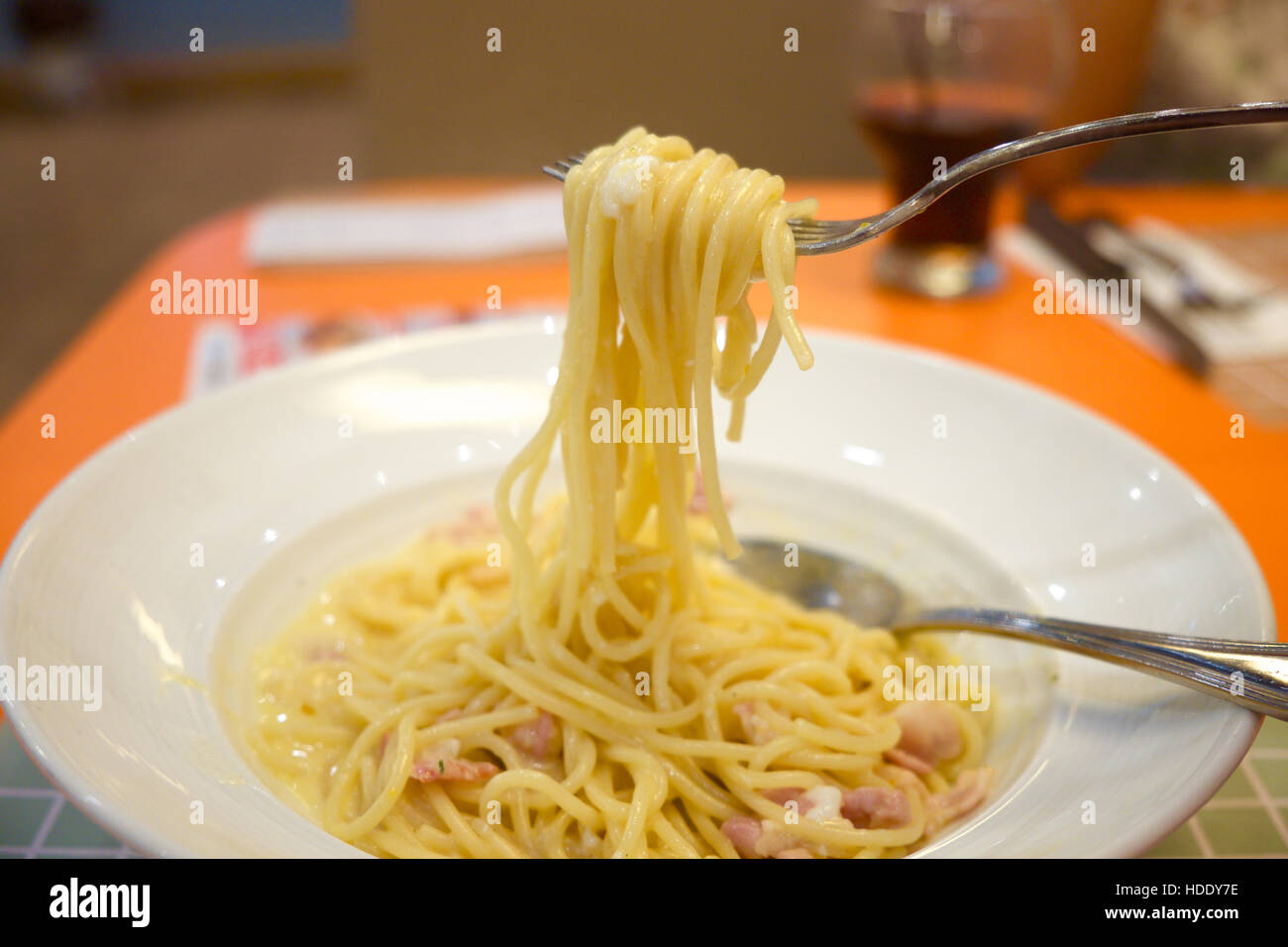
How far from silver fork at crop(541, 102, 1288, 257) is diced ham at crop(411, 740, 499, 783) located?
75cm

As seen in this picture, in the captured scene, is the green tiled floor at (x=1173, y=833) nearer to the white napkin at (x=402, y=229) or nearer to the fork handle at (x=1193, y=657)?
the fork handle at (x=1193, y=657)

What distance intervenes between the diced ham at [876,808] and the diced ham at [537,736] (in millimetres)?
380

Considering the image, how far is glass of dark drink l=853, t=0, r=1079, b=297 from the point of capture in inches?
99.0

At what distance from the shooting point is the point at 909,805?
4.38 feet

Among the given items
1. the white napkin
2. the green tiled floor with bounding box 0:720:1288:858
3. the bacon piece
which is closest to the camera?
the green tiled floor with bounding box 0:720:1288:858

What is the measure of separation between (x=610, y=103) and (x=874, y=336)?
2728 millimetres

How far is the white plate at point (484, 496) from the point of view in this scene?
42.5 inches

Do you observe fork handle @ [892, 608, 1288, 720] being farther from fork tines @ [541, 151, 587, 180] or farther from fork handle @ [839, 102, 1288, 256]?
fork tines @ [541, 151, 587, 180]

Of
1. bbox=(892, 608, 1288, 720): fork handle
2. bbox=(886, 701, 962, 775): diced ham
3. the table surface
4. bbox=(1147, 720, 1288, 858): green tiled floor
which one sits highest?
the table surface

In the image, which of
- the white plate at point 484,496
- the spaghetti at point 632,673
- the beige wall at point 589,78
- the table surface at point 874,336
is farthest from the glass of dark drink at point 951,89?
the beige wall at point 589,78

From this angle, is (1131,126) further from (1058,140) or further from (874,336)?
(874,336)

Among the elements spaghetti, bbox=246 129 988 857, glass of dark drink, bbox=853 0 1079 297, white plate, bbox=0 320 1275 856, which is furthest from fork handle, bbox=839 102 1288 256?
glass of dark drink, bbox=853 0 1079 297

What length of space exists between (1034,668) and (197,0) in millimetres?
10212
